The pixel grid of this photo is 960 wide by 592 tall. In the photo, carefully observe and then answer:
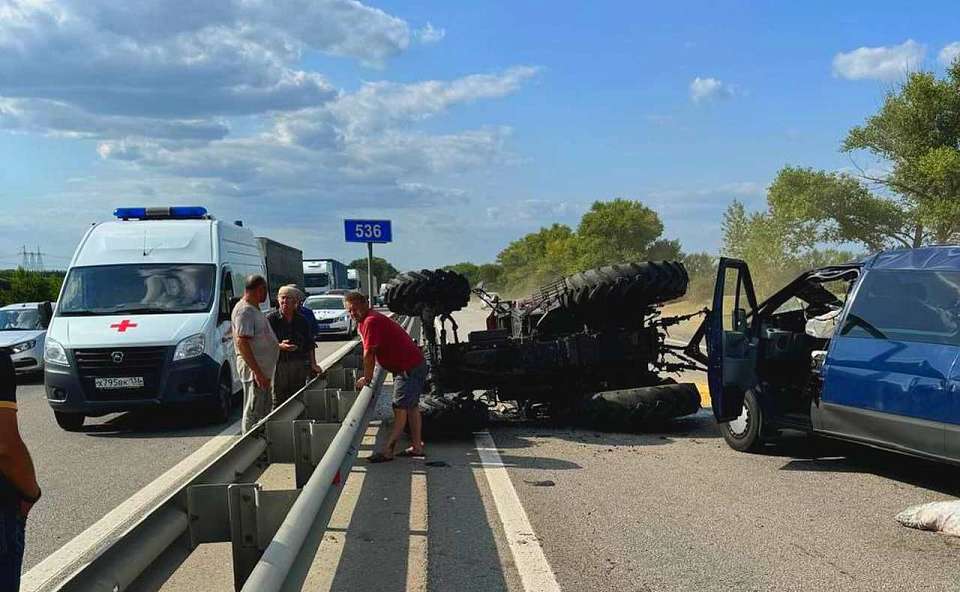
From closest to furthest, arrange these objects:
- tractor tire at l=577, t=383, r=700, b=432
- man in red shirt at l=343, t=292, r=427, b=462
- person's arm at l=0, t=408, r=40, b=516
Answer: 1. person's arm at l=0, t=408, r=40, b=516
2. man in red shirt at l=343, t=292, r=427, b=462
3. tractor tire at l=577, t=383, r=700, b=432

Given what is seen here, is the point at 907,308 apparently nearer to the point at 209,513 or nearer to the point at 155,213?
the point at 209,513

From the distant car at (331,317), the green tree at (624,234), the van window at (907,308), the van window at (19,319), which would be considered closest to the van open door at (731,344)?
the van window at (907,308)

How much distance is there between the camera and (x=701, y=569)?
4.58m

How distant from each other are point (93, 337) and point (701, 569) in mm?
7444

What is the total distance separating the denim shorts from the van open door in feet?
20.3

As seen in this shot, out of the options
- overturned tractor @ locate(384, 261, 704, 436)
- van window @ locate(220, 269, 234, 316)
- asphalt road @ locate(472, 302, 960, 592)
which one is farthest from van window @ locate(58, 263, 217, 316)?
asphalt road @ locate(472, 302, 960, 592)

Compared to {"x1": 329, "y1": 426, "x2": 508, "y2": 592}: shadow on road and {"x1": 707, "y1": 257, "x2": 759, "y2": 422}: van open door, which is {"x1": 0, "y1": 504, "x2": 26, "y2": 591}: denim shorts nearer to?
{"x1": 329, "y1": 426, "x2": 508, "y2": 592}: shadow on road

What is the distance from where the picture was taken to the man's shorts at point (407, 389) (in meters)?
7.64

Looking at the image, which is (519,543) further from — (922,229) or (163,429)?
(922,229)

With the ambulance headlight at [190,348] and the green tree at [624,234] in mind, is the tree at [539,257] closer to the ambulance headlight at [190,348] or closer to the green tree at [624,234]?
the green tree at [624,234]

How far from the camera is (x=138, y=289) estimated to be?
10.2m

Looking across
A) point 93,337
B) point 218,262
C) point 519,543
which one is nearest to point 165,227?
point 218,262

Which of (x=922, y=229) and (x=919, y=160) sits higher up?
(x=919, y=160)

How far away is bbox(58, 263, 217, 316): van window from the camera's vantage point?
32.7 ft
